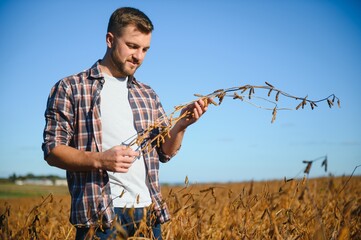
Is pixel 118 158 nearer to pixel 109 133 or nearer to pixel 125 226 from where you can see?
pixel 109 133

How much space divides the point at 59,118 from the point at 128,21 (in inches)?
32.6

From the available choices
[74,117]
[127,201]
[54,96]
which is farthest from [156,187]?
[54,96]

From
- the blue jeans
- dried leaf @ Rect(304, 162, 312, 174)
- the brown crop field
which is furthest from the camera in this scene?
the blue jeans

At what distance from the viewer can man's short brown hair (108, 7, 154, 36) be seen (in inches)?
106

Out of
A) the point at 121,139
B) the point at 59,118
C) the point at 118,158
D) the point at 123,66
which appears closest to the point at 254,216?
the point at 121,139

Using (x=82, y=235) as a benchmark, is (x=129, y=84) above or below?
above

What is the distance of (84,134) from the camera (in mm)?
2551

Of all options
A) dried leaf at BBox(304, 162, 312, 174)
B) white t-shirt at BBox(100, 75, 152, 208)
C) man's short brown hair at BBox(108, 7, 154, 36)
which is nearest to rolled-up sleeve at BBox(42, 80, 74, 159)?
white t-shirt at BBox(100, 75, 152, 208)

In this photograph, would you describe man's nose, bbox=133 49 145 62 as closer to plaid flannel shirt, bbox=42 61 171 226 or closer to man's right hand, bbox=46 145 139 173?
plaid flannel shirt, bbox=42 61 171 226

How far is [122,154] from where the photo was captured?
2182mm

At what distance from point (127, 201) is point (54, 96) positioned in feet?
2.80

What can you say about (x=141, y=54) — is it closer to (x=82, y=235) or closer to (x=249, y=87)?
(x=249, y=87)

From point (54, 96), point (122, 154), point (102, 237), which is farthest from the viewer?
point (54, 96)

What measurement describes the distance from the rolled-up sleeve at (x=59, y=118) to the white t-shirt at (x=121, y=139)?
8.8 inches
